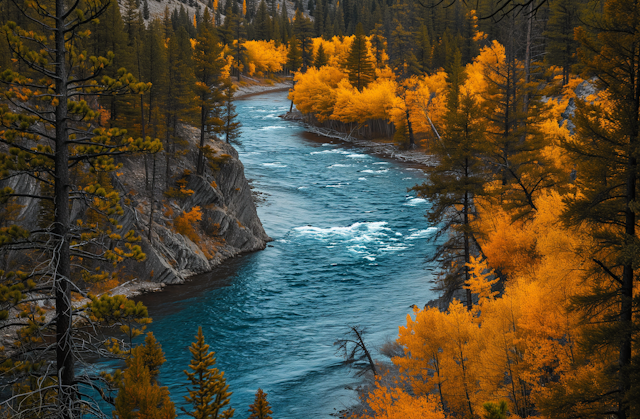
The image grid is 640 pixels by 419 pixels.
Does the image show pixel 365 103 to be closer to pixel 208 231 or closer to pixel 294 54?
pixel 208 231

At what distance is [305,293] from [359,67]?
5831 centimetres

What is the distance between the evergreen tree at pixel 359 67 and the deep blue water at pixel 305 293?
95.8 feet

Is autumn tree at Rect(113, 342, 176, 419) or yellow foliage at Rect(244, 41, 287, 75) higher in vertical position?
yellow foliage at Rect(244, 41, 287, 75)

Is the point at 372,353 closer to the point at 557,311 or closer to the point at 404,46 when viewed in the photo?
the point at 557,311

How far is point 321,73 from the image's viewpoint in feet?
298

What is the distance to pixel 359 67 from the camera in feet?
275

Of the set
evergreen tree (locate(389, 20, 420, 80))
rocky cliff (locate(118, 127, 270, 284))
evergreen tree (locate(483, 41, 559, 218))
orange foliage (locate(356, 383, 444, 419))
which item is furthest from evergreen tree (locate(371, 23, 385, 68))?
orange foliage (locate(356, 383, 444, 419))

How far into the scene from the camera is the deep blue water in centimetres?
2378

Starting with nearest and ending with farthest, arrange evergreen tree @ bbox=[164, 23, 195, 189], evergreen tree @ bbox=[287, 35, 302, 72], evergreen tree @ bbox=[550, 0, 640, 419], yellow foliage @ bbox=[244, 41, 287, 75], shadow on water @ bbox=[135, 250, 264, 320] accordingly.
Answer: evergreen tree @ bbox=[550, 0, 640, 419] < shadow on water @ bbox=[135, 250, 264, 320] < evergreen tree @ bbox=[164, 23, 195, 189] < evergreen tree @ bbox=[287, 35, 302, 72] < yellow foliage @ bbox=[244, 41, 287, 75]

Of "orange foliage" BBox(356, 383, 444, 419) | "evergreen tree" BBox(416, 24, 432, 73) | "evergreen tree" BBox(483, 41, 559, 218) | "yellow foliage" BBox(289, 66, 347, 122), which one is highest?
"evergreen tree" BBox(416, 24, 432, 73)

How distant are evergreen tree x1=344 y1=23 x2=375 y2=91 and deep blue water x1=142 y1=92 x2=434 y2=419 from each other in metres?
29.2

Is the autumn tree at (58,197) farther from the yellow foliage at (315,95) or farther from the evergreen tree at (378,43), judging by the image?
the evergreen tree at (378,43)

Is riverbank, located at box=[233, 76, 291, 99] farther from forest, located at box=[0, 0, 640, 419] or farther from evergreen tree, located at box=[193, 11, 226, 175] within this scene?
forest, located at box=[0, 0, 640, 419]

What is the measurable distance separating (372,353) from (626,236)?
16.2 metres
